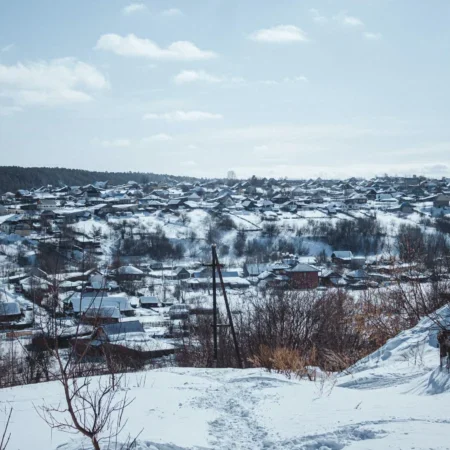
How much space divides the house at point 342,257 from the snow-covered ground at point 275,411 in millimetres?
26381

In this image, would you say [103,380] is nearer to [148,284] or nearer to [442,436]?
[442,436]

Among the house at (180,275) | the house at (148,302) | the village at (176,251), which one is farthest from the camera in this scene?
the house at (180,275)

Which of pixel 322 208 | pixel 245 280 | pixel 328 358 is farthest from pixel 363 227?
pixel 328 358

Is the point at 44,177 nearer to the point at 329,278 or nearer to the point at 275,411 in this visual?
the point at 329,278

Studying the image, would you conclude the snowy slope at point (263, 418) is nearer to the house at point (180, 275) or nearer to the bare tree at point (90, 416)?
the bare tree at point (90, 416)

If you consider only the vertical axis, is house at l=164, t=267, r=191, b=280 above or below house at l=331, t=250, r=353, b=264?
below

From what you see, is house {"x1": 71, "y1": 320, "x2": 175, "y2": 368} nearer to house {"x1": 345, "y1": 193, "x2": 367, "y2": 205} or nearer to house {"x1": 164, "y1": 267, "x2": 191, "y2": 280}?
house {"x1": 164, "y1": 267, "x2": 191, "y2": 280}

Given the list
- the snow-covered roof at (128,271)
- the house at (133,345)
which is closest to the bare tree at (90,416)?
the house at (133,345)

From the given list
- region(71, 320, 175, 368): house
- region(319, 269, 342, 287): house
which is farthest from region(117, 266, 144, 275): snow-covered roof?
region(71, 320, 175, 368): house

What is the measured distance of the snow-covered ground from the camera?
92.3 inches

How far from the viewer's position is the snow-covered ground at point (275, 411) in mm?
2344

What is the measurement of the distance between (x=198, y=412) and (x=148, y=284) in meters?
24.2

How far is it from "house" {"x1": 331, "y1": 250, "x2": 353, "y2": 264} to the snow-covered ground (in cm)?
2638

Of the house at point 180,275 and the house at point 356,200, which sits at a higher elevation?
the house at point 356,200
